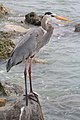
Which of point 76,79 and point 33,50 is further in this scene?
point 76,79

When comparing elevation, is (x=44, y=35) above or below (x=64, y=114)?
above

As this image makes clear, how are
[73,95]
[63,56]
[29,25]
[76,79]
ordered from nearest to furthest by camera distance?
[73,95] < [76,79] < [63,56] < [29,25]

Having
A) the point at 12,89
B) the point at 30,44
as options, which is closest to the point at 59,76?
the point at 12,89

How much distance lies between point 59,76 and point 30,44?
4.29 metres

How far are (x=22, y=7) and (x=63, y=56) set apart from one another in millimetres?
8731

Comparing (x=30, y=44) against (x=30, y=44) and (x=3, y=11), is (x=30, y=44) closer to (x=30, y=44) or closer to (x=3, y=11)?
(x=30, y=44)

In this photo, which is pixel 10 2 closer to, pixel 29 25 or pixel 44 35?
pixel 29 25

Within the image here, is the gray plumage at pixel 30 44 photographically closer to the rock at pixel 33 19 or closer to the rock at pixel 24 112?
the rock at pixel 24 112

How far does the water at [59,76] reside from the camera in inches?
408

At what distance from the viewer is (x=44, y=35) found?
28.6ft

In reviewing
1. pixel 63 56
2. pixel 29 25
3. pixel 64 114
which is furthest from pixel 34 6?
pixel 64 114

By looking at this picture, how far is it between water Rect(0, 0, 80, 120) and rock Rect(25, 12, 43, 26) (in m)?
0.92

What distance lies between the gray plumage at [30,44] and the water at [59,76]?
2092 millimetres

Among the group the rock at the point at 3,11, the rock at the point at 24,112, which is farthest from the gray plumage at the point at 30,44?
the rock at the point at 3,11
